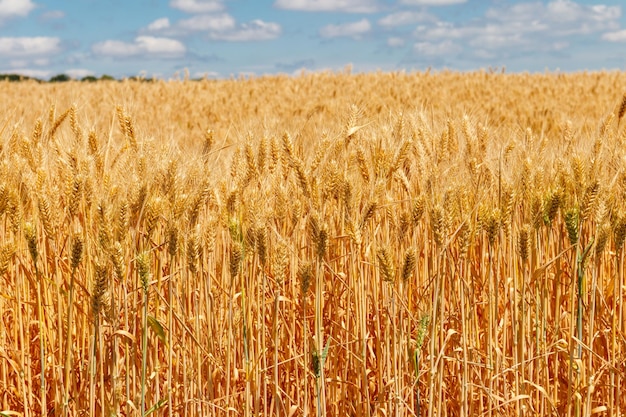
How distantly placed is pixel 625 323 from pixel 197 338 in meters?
1.48

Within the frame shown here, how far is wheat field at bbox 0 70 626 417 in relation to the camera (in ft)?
5.85

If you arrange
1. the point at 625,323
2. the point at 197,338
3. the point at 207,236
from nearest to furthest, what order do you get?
the point at 197,338
the point at 207,236
the point at 625,323

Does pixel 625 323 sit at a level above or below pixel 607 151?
below

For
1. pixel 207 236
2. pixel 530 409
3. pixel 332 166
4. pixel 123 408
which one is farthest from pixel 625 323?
pixel 123 408

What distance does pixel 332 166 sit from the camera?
206cm

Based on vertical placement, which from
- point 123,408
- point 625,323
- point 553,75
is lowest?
point 123,408

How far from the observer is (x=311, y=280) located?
7.91 feet

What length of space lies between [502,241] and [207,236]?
3.05 ft

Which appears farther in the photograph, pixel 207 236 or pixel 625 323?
pixel 625 323

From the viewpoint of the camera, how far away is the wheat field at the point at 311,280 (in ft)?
5.85

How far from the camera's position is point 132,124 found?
252 cm

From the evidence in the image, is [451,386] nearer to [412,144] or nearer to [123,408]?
[412,144]

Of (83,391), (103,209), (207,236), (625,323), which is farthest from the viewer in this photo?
(625,323)

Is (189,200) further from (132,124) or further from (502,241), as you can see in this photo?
(502,241)
